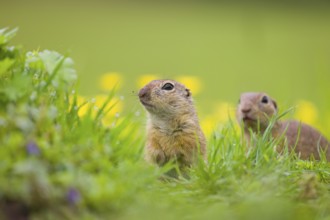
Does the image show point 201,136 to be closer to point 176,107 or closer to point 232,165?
point 176,107

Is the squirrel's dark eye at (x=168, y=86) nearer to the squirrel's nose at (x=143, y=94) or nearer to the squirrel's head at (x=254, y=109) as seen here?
the squirrel's nose at (x=143, y=94)

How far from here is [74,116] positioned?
407 cm

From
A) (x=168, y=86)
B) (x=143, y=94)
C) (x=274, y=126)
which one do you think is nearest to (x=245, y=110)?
(x=274, y=126)

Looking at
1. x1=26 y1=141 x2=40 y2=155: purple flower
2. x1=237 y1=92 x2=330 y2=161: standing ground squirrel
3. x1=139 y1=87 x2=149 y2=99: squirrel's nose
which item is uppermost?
x1=139 y1=87 x2=149 y2=99: squirrel's nose

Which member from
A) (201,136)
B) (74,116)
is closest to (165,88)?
(201,136)

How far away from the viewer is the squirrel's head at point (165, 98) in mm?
4914

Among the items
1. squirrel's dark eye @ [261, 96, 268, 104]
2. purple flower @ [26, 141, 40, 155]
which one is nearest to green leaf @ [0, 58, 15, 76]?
purple flower @ [26, 141, 40, 155]

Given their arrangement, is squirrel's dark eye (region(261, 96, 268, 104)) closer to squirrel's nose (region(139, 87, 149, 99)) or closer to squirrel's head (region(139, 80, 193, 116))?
squirrel's head (region(139, 80, 193, 116))

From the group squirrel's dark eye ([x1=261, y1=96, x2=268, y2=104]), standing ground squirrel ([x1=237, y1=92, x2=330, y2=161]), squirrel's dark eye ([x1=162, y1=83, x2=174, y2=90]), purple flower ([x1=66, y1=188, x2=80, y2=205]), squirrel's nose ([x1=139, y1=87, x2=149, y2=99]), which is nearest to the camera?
purple flower ([x1=66, y1=188, x2=80, y2=205])

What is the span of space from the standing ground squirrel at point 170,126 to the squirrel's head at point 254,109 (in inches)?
53.4

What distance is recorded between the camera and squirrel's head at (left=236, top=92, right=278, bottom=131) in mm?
6484

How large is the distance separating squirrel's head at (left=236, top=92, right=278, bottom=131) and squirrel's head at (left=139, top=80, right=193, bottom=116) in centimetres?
132

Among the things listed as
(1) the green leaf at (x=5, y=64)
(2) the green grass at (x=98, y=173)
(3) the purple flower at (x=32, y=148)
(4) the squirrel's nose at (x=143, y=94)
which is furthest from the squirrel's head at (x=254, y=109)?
(3) the purple flower at (x=32, y=148)

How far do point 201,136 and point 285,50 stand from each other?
38.6 feet
